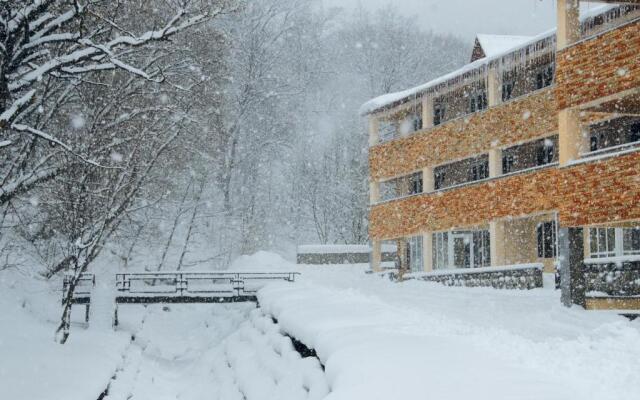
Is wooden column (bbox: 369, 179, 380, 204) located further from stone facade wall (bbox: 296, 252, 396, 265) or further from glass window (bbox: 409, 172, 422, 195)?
Answer: stone facade wall (bbox: 296, 252, 396, 265)

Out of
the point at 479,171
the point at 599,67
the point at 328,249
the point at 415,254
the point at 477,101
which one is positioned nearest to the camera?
the point at 599,67

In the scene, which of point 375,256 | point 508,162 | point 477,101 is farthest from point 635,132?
point 375,256

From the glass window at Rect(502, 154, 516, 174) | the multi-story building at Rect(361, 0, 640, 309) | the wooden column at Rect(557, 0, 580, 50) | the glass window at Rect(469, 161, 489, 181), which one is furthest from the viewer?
the glass window at Rect(469, 161, 489, 181)

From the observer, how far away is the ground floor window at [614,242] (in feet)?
72.3

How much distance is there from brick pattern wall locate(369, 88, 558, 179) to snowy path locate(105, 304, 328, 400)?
1015 centimetres

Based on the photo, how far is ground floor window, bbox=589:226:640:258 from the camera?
2205 cm

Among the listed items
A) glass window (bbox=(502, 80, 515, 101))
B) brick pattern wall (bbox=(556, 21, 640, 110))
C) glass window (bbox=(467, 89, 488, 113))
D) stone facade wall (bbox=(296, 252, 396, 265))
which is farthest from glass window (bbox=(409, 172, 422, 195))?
brick pattern wall (bbox=(556, 21, 640, 110))

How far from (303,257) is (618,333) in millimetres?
29749

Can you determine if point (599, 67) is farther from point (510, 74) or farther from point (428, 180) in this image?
point (428, 180)

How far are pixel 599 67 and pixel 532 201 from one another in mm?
6894

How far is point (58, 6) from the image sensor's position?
11.5 m

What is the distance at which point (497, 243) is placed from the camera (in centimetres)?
2458

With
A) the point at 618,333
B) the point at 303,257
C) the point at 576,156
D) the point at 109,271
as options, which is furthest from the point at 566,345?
the point at 303,257

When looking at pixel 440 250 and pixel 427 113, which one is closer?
pixel 427 113
